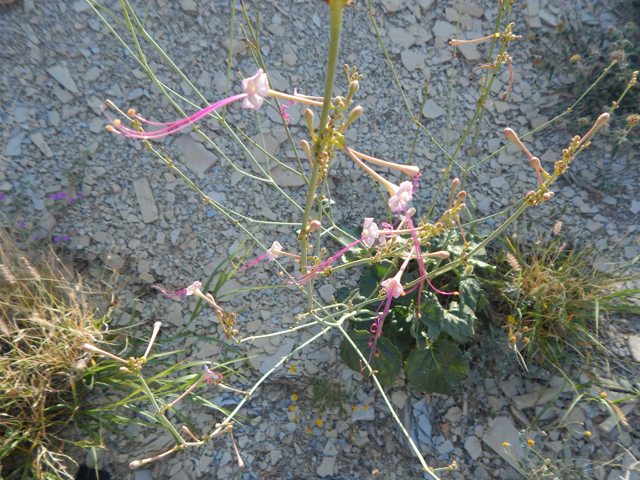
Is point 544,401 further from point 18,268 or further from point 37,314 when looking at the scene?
point 18,268

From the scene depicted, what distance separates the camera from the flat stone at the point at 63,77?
9.52ft

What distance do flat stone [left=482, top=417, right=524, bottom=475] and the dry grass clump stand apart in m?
2.17

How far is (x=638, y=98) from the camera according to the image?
111 inches

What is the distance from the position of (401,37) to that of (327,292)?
2031 millimetres

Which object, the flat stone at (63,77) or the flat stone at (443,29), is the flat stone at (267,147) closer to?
the flat stone at (63,77)

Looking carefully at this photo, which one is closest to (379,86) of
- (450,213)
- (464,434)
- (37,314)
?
(450,213)

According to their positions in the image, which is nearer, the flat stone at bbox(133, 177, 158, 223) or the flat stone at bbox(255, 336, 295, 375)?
the flat stone at bbox(255, 336, 295, 375)

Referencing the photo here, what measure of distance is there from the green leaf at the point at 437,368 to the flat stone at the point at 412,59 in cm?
204

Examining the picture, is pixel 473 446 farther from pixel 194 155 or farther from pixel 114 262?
pixel 194 155

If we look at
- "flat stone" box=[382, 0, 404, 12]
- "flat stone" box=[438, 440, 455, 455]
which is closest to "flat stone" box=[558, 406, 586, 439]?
"flat stone" box=[438, 440, 455, 455]

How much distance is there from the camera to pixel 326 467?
2398 mm

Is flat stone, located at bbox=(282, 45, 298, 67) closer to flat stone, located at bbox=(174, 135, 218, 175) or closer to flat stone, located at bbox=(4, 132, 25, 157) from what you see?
flat stone, located at bbox=(174, 135, 218, 175)

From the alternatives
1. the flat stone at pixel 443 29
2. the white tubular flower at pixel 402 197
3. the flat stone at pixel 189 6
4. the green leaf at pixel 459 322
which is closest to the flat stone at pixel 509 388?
the green leaf at pixel 459 322

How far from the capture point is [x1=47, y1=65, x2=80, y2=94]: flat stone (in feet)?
9.52
